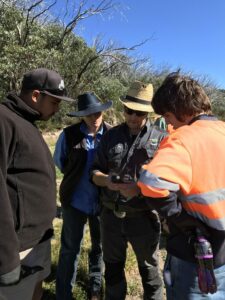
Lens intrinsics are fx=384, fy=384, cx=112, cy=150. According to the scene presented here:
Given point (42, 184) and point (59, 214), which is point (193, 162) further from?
point (59, 214)

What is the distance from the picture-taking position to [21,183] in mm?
2170

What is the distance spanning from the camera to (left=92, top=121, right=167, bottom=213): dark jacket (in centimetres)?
293

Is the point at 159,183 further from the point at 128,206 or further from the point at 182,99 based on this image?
the point at 128,206

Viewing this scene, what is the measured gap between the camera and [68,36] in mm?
23750

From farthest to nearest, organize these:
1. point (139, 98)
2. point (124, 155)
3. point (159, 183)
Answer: point (139, 98)
point (124, 155)
point (159, 183)

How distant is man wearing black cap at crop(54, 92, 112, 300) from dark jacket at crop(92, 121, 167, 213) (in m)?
0.27

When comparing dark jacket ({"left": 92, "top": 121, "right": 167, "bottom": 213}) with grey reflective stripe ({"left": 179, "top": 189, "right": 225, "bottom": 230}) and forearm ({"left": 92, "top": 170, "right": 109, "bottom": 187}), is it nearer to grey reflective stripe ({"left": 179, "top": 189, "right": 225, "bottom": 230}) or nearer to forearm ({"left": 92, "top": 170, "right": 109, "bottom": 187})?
forearm ({"left": 92, "top": 170, "right": 109, "bottom": 187})

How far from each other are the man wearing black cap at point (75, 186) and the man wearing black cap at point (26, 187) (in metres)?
0.81

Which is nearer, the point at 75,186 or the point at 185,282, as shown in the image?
the point at 185,282

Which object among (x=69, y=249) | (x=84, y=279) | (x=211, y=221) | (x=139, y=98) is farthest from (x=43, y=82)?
(x=84, y=279)

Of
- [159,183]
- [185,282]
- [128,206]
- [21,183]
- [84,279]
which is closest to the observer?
[159,183]

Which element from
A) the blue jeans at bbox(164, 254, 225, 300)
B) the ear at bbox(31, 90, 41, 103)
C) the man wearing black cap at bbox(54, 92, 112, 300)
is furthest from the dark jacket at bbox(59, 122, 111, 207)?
the blue jeans at bbox(164, 254, 225, 300)

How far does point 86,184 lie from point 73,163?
0.76 feet

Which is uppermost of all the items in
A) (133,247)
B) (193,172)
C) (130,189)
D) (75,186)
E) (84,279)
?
(193,172)
